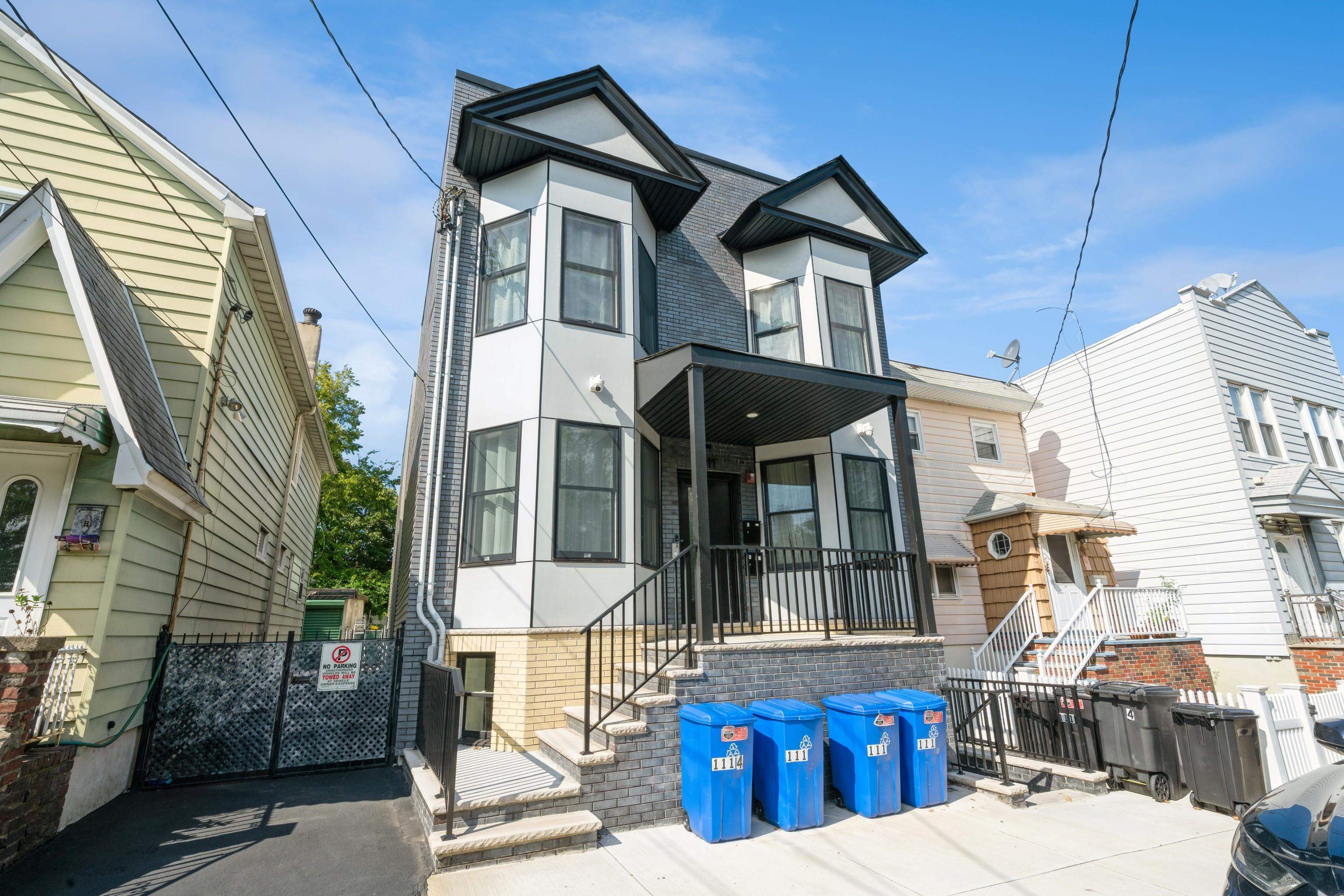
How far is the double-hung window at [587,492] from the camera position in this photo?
784 cm

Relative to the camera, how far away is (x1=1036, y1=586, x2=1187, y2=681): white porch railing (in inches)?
418

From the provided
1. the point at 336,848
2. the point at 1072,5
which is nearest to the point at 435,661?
the point at 336,848

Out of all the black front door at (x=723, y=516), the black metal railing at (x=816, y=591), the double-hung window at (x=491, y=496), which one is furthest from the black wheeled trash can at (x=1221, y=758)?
the double-hung window at (x=491, y=496)

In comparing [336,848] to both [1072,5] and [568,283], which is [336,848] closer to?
[568,283]

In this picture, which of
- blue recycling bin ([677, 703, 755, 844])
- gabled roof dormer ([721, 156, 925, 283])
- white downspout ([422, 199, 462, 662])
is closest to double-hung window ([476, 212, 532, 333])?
white downspout ([422, 199, 462, 662])

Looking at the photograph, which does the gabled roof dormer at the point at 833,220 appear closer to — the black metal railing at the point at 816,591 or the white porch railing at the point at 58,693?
the black metal railing at the point at 816,591

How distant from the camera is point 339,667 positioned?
7488 mm

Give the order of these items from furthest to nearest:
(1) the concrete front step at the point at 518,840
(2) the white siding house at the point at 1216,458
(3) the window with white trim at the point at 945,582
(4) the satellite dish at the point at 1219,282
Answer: (4) the satellite dish at the point at 1219,282 → (3) the window with white trim at the point at 945,582 → (2) the white siding house at the point at 1216,458 → (1) the concrete front step at the point at 518,840

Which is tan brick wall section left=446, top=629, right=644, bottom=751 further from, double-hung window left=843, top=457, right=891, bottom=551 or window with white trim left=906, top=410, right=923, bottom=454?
window with white trim left=906, top=410, right=923, bottom=454

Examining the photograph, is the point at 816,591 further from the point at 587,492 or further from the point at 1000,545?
the point at 1000,545

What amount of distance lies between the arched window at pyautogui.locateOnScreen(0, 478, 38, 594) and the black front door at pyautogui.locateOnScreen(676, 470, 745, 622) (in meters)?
6.85

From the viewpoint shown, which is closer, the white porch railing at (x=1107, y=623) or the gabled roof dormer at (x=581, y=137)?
the gabled roof dormer at (x=581, y=137)

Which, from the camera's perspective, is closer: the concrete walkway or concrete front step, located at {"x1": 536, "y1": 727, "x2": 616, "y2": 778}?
the concrete walkway

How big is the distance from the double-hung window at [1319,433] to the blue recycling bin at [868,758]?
16.1 meters
